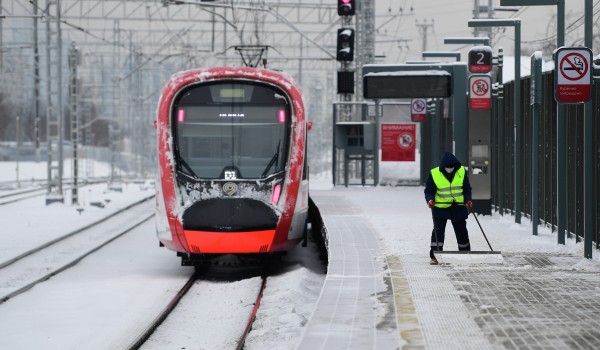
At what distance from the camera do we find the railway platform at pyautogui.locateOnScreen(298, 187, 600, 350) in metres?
7.93

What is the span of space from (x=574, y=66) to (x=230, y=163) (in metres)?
4.96

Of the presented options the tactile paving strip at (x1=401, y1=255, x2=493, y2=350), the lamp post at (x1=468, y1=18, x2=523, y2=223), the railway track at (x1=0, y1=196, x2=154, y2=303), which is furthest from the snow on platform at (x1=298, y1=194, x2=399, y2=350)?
the railway track at (x1=0, y1=196, x2=154, y2=303)

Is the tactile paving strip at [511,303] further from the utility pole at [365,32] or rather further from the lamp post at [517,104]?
the utility pole at [365,32]

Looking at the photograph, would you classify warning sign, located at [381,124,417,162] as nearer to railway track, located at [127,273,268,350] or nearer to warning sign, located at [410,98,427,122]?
warning sign, located at [410,98,427,122]

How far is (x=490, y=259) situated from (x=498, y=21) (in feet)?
22.4

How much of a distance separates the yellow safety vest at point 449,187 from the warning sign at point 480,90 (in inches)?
304

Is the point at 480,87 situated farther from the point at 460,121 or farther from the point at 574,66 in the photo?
the point at 574,66

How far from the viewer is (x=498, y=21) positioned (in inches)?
732

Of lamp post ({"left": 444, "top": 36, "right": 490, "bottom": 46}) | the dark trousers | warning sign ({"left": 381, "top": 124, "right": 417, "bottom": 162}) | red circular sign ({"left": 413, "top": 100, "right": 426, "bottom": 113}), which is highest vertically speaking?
lamp post ({"left": 444, "top": 36, "right": 490, "bottom": 46})

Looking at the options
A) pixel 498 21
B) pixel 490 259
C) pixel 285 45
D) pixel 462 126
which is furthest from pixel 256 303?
pixel 285 45

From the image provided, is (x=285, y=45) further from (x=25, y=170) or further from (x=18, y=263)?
(x=18, y=263)

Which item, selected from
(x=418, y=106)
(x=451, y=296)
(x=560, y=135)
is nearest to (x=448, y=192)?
(x=560, y=135)

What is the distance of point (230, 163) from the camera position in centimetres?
1516

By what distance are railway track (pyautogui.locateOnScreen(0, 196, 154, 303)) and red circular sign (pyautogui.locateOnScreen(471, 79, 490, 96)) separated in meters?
7.69
